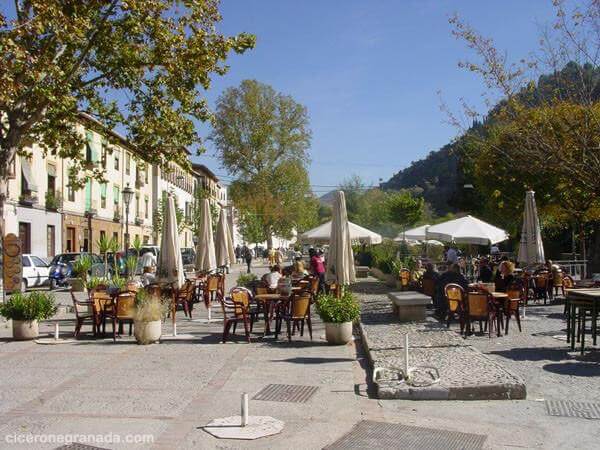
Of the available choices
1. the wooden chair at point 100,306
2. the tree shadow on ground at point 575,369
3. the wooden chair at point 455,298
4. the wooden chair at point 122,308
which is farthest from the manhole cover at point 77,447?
the wooden chair at point 455,298

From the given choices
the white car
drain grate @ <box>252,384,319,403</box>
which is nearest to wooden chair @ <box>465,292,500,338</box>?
drain grate @ <box>252,384,319,403</box>

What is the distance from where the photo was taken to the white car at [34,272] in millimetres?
23952

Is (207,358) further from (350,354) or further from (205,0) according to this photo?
(205,0)

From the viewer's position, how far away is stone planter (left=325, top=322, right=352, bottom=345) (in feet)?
34.0

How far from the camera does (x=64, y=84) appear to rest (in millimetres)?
13742

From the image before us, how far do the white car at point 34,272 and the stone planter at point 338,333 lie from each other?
17.0 meters

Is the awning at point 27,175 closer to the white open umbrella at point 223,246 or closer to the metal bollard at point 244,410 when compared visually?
the white open umbrella at point 223,246

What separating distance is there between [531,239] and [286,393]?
10588 millimetres

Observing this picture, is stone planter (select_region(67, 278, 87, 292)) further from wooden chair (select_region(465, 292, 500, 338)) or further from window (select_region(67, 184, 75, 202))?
window (select_region(67, 184, 75, 202))

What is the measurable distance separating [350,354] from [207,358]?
2.16 m

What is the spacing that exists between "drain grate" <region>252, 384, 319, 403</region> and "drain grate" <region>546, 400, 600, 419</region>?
252cm

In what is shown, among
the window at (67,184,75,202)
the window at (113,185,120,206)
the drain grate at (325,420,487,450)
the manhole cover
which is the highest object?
the window at (113,185,120,206)

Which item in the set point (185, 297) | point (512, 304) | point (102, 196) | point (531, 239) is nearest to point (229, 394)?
point (512, 304)

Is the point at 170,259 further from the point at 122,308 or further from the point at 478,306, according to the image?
the point at 478,306
